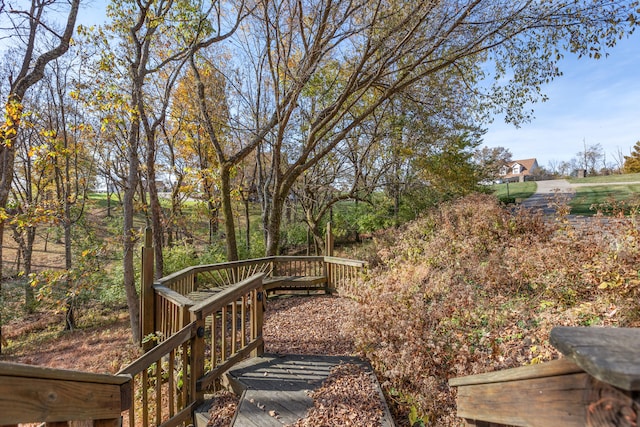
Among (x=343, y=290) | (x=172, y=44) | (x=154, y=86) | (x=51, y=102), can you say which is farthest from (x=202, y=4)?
(x=343, y=290)

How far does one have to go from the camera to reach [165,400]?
499 cm

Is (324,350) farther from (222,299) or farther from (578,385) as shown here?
(578,385)

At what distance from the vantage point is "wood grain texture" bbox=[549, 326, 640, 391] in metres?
0.63

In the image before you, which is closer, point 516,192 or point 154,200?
point 154,200

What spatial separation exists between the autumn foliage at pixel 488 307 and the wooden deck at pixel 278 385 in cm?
46

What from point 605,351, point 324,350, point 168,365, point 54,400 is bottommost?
point 324,350

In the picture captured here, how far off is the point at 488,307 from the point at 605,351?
372 centimetres

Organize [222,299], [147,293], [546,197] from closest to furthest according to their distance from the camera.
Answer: [222,299] < [147,293] < [546,197]

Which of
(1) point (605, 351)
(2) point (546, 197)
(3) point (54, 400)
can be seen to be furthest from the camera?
(2) point (546, 197)

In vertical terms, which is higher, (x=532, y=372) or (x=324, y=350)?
(x=532, y=372)

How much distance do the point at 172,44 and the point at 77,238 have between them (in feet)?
23.0

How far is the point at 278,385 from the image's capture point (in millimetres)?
3613

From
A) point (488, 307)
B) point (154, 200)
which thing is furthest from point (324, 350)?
point (154, 200)

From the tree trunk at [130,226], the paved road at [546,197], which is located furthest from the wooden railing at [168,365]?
the paved road at [546,197]
